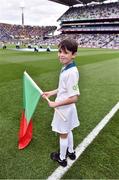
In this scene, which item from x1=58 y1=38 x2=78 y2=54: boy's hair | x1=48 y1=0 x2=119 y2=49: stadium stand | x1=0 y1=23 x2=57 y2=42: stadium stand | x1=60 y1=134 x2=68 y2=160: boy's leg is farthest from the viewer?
x1=0 y1=23 x2=57 y2=42: stadium stand

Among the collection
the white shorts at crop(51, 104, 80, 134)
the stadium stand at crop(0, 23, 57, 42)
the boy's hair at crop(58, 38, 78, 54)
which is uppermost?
the boy's hair at crop(58, 38, 78, 54)

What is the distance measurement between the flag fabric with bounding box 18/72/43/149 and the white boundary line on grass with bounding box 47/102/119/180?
0.93 meters

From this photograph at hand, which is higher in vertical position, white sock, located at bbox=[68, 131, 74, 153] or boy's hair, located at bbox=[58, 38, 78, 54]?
boy's hair, located at bbox=[58, 38, 78, 54]

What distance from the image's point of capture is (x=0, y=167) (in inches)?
157

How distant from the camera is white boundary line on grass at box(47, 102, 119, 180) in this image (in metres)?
3.87

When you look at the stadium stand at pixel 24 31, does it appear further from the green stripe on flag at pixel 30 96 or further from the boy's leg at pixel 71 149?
the boy's leg at pixel 71 149

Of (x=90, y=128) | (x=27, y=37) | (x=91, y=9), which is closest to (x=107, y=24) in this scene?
(x=91, y=9)

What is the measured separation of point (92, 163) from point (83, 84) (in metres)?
7.48

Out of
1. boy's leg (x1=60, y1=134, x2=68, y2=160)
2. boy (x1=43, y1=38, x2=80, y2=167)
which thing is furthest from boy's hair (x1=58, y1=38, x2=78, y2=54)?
boy's leg (x1=60, y1=134, x2=68, y2=160)

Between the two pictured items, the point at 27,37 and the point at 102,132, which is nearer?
the point at 102,132

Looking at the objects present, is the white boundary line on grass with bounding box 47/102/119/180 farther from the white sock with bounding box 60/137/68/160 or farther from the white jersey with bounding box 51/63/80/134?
the white jersey with bounding box 51/63/80/134

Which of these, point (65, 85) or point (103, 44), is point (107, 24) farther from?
point (65, 85)

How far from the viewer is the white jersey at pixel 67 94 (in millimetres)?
3680

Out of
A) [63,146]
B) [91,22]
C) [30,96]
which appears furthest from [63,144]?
[91,22]
